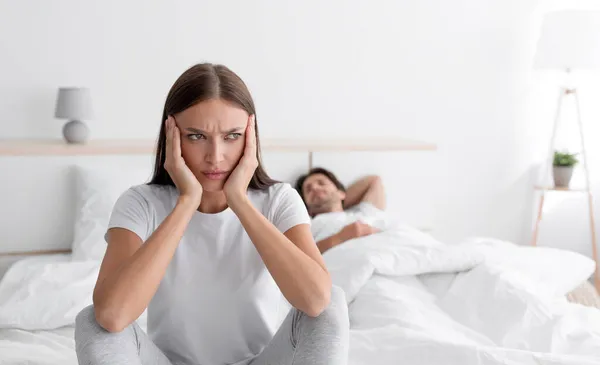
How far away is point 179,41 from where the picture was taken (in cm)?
327

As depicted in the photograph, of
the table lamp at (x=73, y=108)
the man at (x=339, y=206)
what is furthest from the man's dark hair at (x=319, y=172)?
the table lamp at (x=73, y=108)

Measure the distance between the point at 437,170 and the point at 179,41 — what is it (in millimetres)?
1392

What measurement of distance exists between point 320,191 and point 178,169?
1.58 m

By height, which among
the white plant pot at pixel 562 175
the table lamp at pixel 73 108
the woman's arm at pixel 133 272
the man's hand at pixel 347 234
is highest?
the table lamp at pixel 73 108

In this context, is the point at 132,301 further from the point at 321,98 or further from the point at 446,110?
the point at 446,110

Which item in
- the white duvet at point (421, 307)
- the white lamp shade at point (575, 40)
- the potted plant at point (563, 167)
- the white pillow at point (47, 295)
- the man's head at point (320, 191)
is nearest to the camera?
the white duvet at point (421, 307)

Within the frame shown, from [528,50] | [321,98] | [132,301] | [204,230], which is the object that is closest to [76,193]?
[321,98]

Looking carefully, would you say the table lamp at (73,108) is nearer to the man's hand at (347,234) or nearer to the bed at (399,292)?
the bed at (399,292)

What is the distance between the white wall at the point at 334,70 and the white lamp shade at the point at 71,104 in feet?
0.66

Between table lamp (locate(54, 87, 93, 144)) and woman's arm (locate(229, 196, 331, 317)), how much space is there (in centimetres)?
160

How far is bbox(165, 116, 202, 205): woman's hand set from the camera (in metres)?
1.58

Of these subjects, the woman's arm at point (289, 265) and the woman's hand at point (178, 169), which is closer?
the woman's arm at point (289, 265)

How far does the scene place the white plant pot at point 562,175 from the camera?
12.4ft

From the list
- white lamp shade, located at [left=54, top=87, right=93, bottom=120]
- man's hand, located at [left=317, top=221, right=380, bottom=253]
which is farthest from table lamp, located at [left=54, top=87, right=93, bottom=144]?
man's hand, located at [left=317, top=221, right=380, bottom=253]
